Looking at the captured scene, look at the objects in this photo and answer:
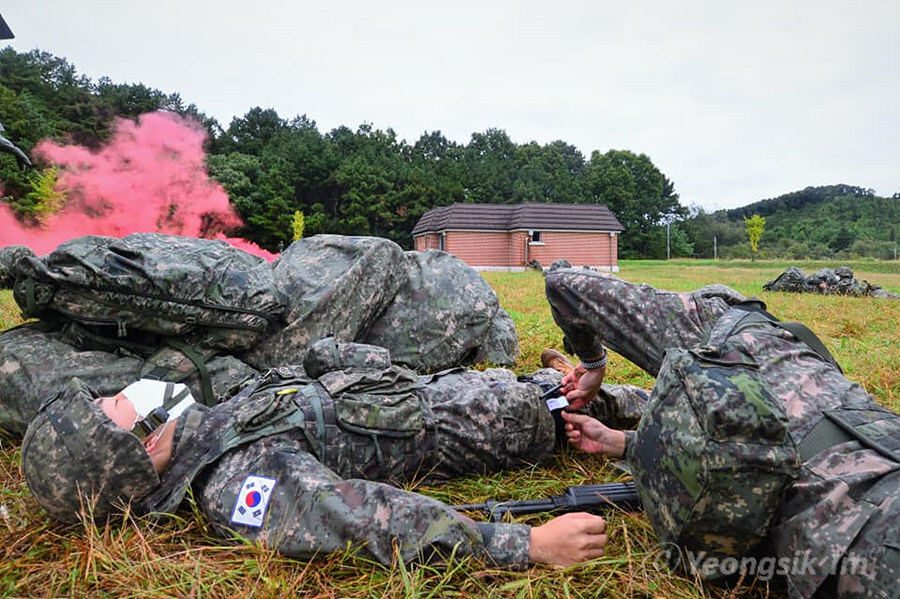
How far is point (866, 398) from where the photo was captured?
1930 millimetres

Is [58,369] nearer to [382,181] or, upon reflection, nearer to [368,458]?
[368,458]

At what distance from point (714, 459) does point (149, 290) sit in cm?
283

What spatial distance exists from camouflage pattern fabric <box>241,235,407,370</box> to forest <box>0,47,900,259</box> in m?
14.3

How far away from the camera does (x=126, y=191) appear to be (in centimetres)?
1284

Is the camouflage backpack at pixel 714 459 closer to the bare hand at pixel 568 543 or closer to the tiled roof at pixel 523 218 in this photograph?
the bare hand at pixel 568 543

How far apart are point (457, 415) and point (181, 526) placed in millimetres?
1182

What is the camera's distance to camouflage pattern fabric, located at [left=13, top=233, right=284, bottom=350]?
2.94 m

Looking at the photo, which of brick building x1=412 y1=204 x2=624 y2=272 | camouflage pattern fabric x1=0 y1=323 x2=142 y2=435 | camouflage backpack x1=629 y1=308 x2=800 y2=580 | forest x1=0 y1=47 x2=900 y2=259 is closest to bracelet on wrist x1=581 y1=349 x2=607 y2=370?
camouflage backpack x1=629 y1=308 x2=800 y2=580

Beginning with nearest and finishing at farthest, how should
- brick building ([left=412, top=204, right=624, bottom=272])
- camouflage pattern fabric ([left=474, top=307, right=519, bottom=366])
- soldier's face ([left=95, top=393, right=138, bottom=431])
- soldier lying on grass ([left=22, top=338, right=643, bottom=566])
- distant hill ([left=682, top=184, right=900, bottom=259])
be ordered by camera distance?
soldier lying on grass ([left=22, top=338, right=643, bottom=566]) → soldier's face ([left=95, top=393, right=138, bottom=431]) → camouflage pattern fabric ([left=474, top=307, right=519, bottom=366]) → brick building ([left=412, top=204, right=624, bottom=272]) → distant hill ([left=682, top=184, right=900, bottom=259])

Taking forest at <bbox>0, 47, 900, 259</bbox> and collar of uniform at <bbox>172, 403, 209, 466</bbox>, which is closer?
collar of uniform at <bbox>172, 403, 209, 466</bbox>

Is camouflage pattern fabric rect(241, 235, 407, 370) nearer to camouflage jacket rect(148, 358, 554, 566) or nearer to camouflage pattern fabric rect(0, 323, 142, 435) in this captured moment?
camouflage pattern fabric rect(0, 323, 142, 435)

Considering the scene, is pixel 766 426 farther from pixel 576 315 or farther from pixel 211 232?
pixel 211 232

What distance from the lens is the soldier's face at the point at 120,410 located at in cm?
207

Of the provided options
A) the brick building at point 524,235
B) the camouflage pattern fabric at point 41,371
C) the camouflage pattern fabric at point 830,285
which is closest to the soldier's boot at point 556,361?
the camouflage pattern fabric at point 41,371
